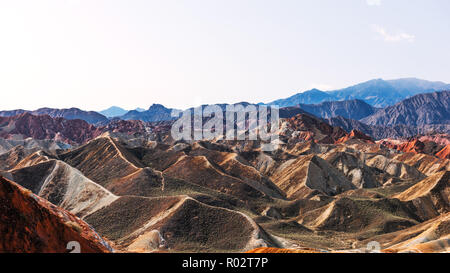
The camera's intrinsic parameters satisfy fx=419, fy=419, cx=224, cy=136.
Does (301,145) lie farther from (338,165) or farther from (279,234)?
(279,234)

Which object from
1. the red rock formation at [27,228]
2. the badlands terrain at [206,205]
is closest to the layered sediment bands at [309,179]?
the badlands terrain at [206,205]

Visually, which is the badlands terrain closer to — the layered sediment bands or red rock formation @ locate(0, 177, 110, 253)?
red rock formation @ locate(0, 177, 110, 253)

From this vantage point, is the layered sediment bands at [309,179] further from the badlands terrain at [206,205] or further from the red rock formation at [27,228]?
the red rock formation at [27,228]

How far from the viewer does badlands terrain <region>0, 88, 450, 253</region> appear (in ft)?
94.7

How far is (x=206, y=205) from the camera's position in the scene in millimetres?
64625

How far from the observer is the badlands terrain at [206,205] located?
28.9 metres

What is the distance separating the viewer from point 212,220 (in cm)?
6094

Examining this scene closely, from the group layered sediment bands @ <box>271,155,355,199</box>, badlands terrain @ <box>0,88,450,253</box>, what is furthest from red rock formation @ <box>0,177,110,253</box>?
layered sediment bands @ <box>271,155,355,199</box>

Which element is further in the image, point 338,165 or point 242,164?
point 338,165

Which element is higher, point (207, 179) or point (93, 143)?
point (93, 143)

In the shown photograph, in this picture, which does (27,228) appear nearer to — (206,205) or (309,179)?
(206,205)

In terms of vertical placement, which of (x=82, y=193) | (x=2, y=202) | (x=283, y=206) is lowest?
(x=283, y=206)
